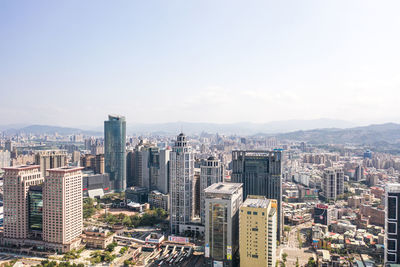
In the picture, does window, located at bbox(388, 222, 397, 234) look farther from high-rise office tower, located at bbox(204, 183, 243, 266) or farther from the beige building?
the beige building

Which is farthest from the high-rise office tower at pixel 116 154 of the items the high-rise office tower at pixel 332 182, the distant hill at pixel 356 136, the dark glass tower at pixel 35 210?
the distant hill at pixel 356 136

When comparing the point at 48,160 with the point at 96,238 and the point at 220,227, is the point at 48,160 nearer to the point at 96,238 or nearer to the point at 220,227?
the point at 96,238

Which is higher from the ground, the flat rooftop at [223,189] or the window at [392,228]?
the flat rooftop at [223,189]

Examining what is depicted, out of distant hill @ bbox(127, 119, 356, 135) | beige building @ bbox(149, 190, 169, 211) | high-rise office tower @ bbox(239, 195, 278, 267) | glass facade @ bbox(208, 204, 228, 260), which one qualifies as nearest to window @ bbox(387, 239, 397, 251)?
high-rise office tower @ bbox(239, 195, 278, 267)

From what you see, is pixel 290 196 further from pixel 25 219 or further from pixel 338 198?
pixel 25 219

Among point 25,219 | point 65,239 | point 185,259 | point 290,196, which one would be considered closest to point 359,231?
point 290,196

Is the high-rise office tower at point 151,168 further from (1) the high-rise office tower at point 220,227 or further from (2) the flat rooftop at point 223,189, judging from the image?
(1) the high-rise office tower at point 220,227

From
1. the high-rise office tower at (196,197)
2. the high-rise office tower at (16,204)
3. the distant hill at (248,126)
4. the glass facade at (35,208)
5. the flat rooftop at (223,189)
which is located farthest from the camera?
the distant hill at (248,126)
